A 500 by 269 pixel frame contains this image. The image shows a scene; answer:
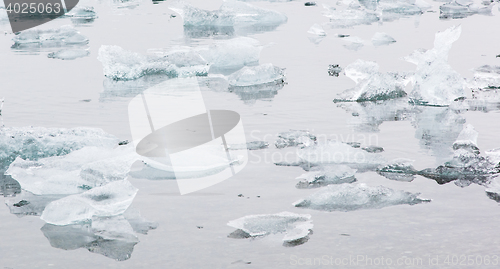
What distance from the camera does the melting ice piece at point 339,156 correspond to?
215 inches

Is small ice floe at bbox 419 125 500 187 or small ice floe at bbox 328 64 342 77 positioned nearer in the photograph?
small ice floe at bbox 419 125 500 187

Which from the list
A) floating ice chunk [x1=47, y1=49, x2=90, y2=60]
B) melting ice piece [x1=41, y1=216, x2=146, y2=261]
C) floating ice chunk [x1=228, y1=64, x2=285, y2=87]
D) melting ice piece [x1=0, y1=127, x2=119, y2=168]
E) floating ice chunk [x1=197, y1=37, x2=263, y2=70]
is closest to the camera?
melting ice piece [x1=41, y1=216, x2=146, y2=261]

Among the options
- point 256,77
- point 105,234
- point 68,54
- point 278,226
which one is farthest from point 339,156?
point 68,54

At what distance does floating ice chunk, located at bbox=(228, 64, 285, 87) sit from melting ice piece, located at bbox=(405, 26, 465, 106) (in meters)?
1.92

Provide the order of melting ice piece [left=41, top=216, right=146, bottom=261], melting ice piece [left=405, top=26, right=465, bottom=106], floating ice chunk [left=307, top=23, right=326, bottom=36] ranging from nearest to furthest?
1. melting ice piece [left=41, top=216, right=146, bottom=261]
2. melting ice piece [left=405, top=26, right=465, bottom=106]
3. floating ice chunk [left=307, top=23, right=326, bottom=36]

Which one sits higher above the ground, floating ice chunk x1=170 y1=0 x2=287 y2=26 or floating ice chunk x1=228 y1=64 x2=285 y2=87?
floating ice chunk x1=228 y1=64 x2=285 y2=87

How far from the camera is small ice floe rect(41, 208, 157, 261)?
12.5ft

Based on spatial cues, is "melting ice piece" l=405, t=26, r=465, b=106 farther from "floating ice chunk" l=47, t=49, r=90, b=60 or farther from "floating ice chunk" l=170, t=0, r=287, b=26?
"floating ice chunk" l=170, t=0, r=287, b=26

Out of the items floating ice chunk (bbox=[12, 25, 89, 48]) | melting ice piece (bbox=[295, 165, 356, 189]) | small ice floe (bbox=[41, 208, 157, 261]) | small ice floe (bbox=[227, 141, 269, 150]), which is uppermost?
small ice floe (bbox=[41, 208, 157, 261])

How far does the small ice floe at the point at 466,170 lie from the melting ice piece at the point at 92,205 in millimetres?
2360

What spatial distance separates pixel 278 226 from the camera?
409cm

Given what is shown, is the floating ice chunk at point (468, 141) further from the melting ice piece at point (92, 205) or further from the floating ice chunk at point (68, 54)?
the floating ice chunk at point (68, 54)

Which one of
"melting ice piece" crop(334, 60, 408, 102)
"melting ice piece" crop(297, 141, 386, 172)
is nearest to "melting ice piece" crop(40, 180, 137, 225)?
"melting ice piece" crop(297, 141, 386, 172)

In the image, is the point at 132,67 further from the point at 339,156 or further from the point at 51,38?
the point at 339,156
